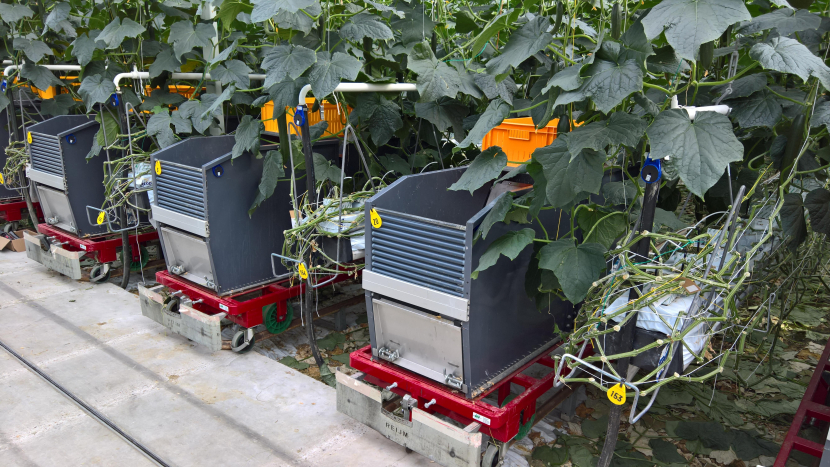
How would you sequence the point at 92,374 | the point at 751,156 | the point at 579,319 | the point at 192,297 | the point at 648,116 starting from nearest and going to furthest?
1. the point at 648,116
2. the point at 579,319
3. the point at 751,156
4. the point at 92,374
5. the point at 192,297

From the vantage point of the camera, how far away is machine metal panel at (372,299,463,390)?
206 cm

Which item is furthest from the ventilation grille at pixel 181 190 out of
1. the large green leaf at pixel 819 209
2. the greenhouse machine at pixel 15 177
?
the large green leaf at pixel 819 209

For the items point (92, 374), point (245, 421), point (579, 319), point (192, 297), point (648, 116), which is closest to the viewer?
point (648, 116)

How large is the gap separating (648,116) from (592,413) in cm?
137

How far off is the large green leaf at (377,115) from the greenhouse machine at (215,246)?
53 cm

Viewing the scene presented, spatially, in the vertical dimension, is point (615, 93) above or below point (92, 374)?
above

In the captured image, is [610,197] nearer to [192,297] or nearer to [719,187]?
[719,187]

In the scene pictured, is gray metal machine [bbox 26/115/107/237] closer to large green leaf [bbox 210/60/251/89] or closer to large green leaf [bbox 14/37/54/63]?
large green leaf [bbox 14/37/54/63]

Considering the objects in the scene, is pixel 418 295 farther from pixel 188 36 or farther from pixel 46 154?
pixel 46 154

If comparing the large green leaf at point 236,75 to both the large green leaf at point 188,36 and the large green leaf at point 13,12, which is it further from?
the large green leaf at point 13,12

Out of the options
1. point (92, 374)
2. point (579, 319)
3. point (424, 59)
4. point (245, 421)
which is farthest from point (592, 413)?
point (92, 374)

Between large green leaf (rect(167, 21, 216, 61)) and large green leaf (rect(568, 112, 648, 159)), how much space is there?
2.17 m

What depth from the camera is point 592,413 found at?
2.58 m

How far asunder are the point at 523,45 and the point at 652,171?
0.60 metres
